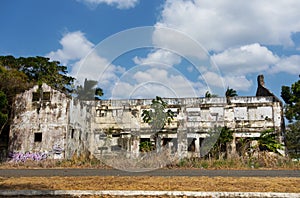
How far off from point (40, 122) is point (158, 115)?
32.5 feet

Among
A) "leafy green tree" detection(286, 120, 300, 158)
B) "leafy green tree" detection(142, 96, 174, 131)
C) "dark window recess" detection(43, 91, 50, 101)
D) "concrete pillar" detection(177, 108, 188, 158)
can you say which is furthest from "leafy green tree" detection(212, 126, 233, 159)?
"leafy green tree" detection(286, 120, 300, 158)

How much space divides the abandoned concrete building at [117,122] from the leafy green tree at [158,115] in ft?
2.82

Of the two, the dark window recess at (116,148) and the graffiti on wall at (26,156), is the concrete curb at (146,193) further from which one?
the dark window recess at (116,148)

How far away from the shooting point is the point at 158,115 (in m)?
27.9

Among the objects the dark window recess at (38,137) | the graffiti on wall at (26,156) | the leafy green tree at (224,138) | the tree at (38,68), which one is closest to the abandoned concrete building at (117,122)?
the dark window recess at (38,137)

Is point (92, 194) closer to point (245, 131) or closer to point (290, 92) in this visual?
point (245, 131)

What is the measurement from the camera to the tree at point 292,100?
27.3 m

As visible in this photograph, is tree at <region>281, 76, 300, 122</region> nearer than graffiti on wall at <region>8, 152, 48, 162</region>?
No

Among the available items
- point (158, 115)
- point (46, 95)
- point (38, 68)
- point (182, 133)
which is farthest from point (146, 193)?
point (38, 68)

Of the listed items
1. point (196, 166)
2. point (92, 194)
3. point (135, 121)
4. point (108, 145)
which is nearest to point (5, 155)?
point (108, 145)

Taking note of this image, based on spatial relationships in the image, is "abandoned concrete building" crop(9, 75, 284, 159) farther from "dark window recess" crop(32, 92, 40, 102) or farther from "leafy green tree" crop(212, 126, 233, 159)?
"leafy green tree" crop(212, 126, 233, 159)

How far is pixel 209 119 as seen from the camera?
29.5 m

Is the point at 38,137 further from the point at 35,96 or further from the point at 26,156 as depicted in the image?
the point at 35,96

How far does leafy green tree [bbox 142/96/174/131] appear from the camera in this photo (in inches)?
1091
